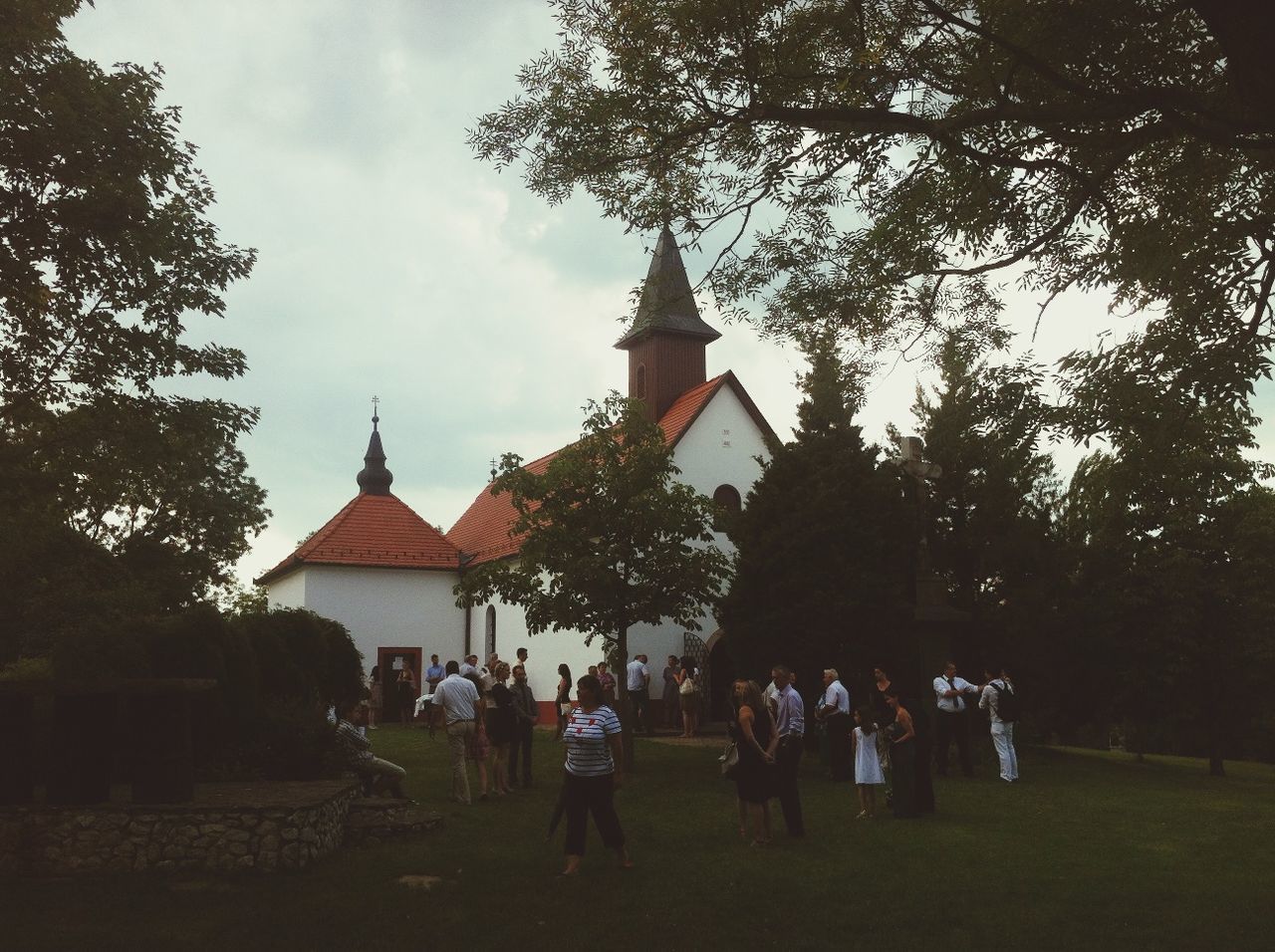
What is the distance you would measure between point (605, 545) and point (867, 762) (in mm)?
7698

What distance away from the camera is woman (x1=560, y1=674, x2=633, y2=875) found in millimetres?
10305

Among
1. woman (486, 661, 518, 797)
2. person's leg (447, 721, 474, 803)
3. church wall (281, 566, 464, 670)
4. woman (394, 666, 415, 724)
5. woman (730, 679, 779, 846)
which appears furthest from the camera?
church wall (281, 566, 464, 670)

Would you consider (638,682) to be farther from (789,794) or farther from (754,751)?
(754,751)

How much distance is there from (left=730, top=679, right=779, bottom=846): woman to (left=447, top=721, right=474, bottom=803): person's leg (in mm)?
4576

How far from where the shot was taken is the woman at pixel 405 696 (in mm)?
32312

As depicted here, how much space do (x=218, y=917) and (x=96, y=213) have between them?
31.2ft

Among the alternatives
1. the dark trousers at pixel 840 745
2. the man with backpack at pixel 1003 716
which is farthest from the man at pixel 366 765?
the man with backpack at pixel 1003 716

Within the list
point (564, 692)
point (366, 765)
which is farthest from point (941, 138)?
point (564, 692)

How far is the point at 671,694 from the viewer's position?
30.2 metres

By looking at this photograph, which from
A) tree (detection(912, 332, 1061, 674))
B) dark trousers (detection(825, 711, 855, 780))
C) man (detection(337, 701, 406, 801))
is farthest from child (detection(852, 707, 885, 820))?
tree (detection(912, 332, 1061, 674))

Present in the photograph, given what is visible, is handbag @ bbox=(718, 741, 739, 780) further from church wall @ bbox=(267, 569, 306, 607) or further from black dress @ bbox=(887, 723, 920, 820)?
church wall @ bbox=(267, 569, 306, 607)

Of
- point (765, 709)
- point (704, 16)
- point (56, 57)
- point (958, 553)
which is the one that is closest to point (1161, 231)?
point (704, 16)

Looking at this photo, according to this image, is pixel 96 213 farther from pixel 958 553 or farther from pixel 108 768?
pixel 958 553

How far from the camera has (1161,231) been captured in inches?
393
